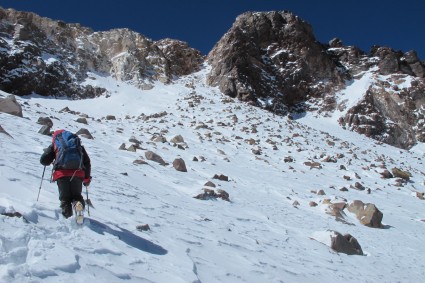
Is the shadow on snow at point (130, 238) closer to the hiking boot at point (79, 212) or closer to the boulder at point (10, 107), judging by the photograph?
the hiking boot at point (79, 212)

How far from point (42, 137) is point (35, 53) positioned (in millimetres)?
29036

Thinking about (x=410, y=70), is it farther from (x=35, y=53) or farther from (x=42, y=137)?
(x=42, y=137)

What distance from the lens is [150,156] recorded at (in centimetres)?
1409

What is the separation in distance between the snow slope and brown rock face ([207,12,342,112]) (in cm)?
2296

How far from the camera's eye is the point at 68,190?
5.83 meters

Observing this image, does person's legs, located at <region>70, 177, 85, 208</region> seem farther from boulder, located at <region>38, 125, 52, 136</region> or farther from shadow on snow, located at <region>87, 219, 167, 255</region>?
boulder, located at <region>38, 125, 52, 136</region>

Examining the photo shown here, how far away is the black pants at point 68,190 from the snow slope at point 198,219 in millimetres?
266

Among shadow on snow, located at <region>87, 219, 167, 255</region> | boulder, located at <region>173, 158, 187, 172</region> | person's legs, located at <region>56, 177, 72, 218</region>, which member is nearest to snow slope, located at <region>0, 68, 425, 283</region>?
shadow on snow, located at <region>87, 219, 167, 255</region>

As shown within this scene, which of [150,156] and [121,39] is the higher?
[121,39]

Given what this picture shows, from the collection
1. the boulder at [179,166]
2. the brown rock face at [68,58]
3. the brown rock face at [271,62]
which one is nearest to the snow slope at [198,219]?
the boulder at [179,166]

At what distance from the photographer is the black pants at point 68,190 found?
5.78m

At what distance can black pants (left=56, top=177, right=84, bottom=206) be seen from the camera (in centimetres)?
578

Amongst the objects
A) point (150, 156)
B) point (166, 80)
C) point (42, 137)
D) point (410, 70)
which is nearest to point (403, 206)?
point (150, 156)

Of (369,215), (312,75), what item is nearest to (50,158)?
(369,215)
